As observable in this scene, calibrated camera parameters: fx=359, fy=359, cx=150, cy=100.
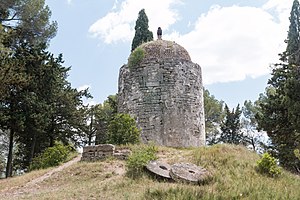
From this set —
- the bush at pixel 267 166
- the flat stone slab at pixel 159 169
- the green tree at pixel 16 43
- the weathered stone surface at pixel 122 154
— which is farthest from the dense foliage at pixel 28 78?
the bush at pixel 267 166

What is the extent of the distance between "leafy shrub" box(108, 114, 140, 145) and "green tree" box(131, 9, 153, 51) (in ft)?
30.4

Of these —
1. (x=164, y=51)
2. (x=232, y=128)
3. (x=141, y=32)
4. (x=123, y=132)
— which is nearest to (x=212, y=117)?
(x=232, y=128)

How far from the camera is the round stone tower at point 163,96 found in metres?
16.6

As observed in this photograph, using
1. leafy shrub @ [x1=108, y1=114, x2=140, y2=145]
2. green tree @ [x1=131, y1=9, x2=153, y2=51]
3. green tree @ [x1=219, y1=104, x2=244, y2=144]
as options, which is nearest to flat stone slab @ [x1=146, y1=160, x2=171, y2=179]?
leafy shrub @ [x1=108, y1=114, x2=140, y2=145]

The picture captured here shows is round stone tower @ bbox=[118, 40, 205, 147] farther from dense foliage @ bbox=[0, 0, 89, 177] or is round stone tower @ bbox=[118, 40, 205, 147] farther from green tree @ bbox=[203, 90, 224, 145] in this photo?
green tree @ bbox=[203, 90, 224, 145]

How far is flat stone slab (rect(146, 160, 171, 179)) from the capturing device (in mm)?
9949

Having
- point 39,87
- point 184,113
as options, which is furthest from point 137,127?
point 39,87

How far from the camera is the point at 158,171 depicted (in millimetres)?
10109

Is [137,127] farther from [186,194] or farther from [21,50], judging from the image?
[186,194]

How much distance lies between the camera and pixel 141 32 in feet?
78.7

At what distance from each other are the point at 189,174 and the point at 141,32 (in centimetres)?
1572

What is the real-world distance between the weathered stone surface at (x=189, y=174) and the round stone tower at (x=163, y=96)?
6050mm

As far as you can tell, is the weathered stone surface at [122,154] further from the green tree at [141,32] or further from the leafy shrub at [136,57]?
the green tree at [141,32]

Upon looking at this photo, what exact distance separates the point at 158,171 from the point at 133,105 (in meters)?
7.57
